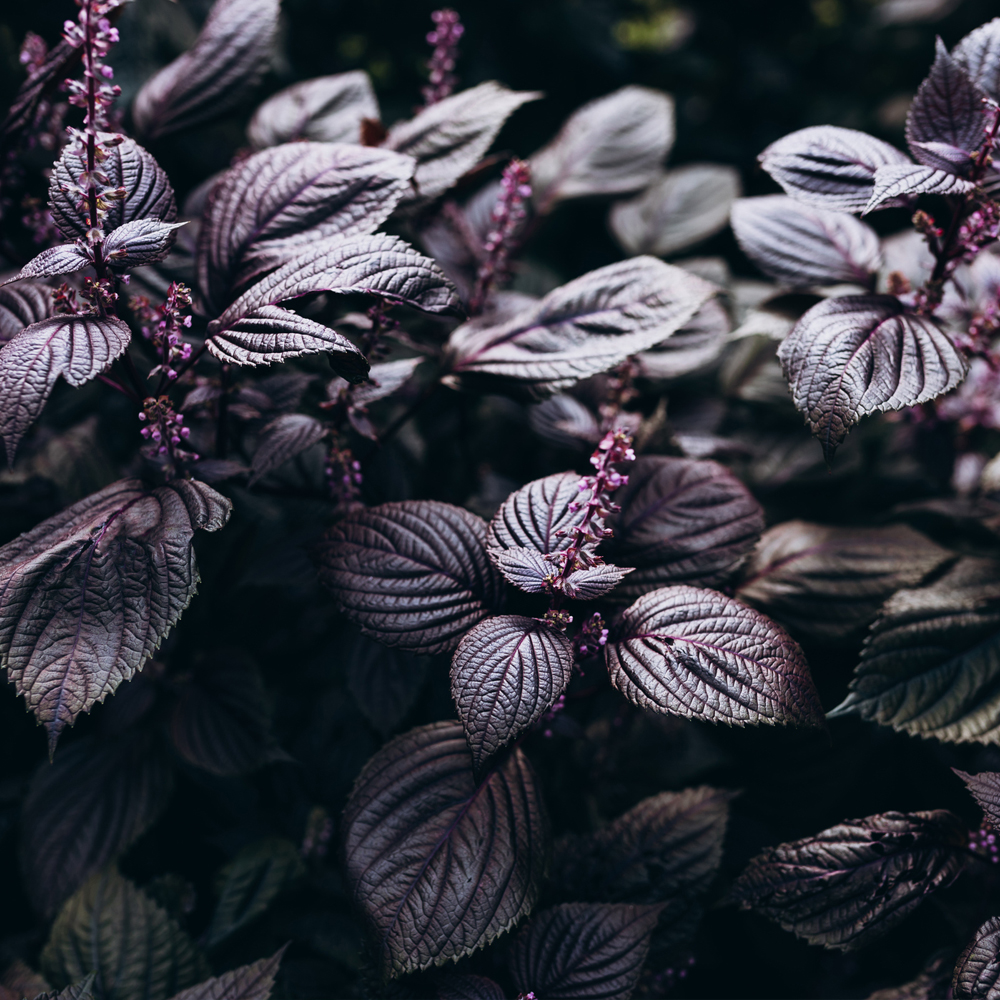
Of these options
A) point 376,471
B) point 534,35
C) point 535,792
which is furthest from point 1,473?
point 534,35

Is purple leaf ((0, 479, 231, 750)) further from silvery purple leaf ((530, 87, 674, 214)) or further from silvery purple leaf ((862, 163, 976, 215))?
silvery purple leaf ((530, 87, 674, 214))

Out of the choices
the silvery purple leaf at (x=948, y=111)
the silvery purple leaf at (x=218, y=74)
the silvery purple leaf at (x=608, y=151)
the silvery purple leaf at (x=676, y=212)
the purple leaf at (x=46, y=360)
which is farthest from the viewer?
the silvery purple leaf at (x=676, y=212)

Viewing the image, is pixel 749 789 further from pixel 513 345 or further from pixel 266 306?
pixel 266 306

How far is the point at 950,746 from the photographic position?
1.38m

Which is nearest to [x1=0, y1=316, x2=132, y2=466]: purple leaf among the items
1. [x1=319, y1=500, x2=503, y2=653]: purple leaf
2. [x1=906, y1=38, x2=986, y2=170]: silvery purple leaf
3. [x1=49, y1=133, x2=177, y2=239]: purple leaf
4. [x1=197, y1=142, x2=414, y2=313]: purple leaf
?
[x1=49, y1=133, x2=177, y2=239]: purple leaf

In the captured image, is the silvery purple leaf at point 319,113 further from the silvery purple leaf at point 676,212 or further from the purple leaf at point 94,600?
the purple leaf at point 94,600

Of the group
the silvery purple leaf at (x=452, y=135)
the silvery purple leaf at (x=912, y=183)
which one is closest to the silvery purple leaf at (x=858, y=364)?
the silvery purple leaf at (x=912, y=183)

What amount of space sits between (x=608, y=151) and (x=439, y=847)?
1405 mm

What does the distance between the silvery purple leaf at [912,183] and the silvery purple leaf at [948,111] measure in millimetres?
76

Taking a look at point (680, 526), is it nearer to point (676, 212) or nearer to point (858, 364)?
point (858, 364)

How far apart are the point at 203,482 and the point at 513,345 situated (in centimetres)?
50

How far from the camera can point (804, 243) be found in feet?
4.32

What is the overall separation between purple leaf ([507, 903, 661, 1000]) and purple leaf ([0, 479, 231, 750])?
647 millimetres

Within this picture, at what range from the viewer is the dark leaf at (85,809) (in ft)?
3.92
